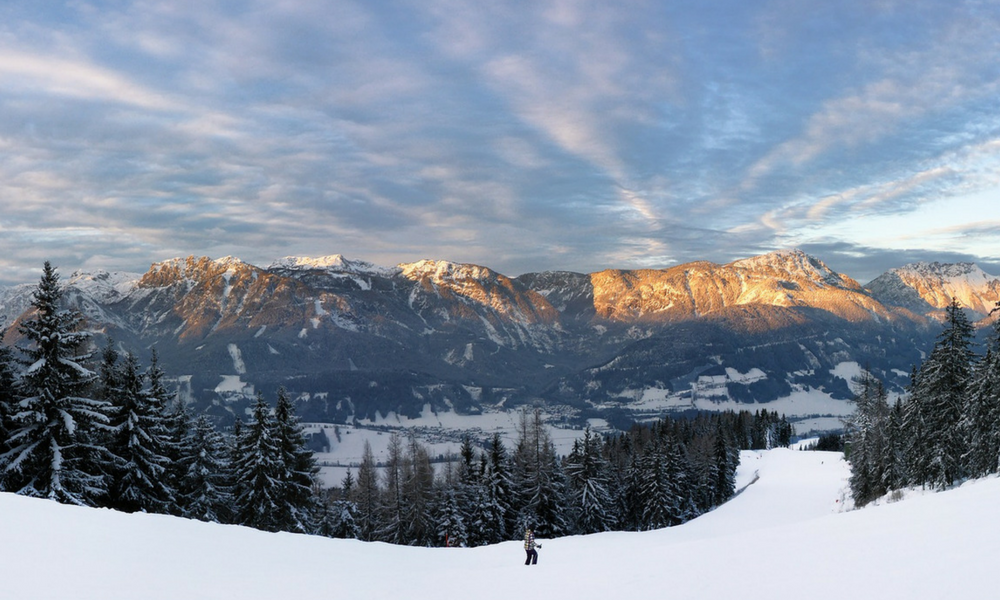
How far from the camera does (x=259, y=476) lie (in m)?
39.9

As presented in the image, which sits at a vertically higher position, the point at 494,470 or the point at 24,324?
the point at 24,324

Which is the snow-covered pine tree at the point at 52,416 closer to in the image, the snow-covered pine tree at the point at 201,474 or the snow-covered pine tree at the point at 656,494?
the snow-covered pine tree at the point at 201,474

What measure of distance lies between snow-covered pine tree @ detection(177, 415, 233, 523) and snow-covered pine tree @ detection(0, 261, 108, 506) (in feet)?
31.8

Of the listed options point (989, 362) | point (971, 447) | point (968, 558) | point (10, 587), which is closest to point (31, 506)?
point (10, 587)

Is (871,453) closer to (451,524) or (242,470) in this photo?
(451,524)

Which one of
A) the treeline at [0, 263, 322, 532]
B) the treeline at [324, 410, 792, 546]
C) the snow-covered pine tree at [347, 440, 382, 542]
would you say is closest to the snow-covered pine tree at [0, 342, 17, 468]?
the treeline at [0, 263, 322, 532]

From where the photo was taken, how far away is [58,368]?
2781cm

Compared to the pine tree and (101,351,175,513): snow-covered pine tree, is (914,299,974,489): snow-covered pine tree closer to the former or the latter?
the pine tree

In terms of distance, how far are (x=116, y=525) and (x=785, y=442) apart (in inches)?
7035

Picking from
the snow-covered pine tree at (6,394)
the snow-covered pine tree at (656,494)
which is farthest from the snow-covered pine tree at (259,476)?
the snow-covered pine tree at (656,494)

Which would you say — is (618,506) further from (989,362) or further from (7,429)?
(7,429)

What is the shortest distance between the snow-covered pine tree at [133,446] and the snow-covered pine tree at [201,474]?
12.5ft

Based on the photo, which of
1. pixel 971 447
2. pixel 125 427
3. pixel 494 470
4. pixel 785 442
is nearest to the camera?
pixel 125 427

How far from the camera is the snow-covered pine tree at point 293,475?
41.1m
